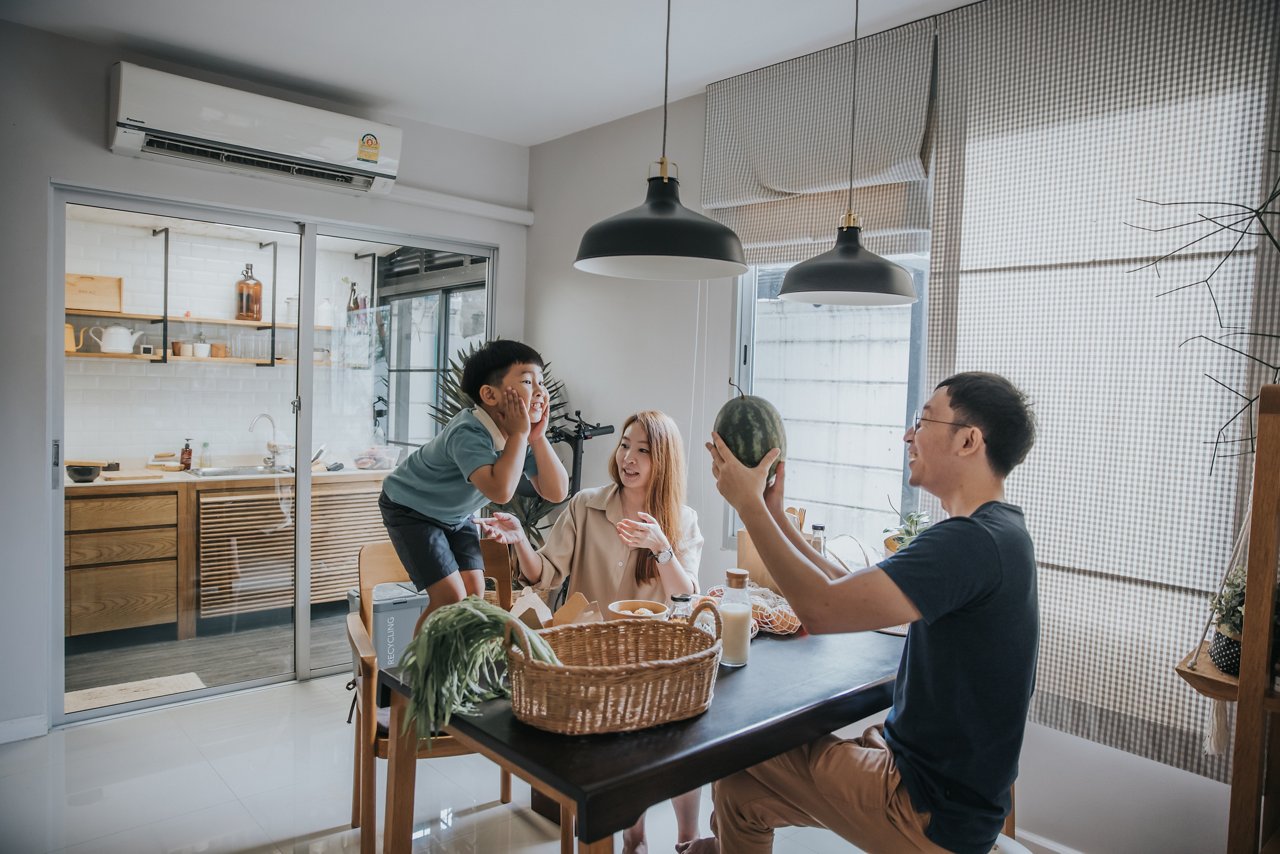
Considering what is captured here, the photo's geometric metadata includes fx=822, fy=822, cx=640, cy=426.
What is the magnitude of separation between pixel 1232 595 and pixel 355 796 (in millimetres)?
Result: 2393

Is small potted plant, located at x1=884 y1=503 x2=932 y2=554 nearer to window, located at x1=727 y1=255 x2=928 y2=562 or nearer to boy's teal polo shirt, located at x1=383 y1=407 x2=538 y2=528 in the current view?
window, located at x1=727 y1=255 x2=928 y2=562

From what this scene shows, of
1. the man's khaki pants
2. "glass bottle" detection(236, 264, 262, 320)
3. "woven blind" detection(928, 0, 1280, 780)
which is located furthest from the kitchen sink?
"woven blind" detection(928, 0, 1280, 780)

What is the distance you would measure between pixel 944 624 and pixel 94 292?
3.35m

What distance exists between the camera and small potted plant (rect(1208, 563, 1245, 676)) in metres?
1.68

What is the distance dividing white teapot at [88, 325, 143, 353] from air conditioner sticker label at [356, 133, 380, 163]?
117cm

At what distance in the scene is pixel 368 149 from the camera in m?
3.59

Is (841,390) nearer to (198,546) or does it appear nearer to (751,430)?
(751,430)

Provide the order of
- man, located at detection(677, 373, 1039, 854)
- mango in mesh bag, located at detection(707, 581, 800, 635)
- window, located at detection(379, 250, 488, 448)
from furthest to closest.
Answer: window, located at detection(379, 250, 488, 448) < mango in mesh bag, located at detection(707, 581, 800, 635) < man, located at detection(677, 373, 1039, 854)

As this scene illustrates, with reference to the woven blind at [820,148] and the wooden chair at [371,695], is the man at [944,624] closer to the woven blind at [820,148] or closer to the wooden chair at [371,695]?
the wooden chair at [371,695]

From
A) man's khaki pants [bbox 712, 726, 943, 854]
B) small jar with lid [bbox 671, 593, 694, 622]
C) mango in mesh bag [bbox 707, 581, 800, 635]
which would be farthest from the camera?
mango in mesh bag [bbox 707, 581, 800, 635]

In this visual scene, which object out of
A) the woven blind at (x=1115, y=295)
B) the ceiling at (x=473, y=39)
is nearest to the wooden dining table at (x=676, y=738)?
the woven blind at (x=1115, y=295)

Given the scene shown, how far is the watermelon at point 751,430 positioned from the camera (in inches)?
65.0

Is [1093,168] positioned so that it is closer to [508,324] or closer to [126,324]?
[508,324]

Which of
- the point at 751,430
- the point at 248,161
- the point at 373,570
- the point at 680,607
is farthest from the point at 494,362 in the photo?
the point at 248,161
